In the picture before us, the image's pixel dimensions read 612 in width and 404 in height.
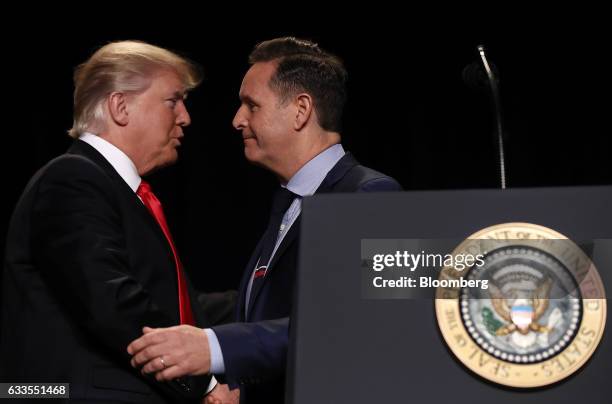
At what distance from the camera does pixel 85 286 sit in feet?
4.74

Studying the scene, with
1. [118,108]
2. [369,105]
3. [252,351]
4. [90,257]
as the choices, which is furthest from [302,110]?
[369,105]

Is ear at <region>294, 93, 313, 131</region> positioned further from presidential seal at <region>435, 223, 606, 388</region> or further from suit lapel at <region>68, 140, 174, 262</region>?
presidential seal at <region>435, 223, 606, 388</region>

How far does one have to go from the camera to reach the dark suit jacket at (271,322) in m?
1.24

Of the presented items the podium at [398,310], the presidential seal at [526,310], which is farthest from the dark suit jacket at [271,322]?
the presidential seal at [526,310]

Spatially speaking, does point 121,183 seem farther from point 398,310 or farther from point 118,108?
point 398,310

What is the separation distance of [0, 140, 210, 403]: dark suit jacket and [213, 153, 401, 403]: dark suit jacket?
0.15 meters

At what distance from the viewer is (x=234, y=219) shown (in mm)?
3400

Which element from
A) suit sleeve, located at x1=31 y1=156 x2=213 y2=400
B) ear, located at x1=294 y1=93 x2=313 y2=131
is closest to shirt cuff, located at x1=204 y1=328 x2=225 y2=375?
suit sleeve, located at x1=31 y1=156 x2=213 y2=400

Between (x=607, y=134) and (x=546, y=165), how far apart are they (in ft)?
0.80

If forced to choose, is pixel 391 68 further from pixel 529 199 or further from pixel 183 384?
pixel 529 199

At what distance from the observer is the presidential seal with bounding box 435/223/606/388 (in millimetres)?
877

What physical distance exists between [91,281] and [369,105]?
2097 millimetres

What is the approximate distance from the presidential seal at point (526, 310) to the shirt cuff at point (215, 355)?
41cm

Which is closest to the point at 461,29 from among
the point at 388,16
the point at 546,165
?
the point at 388,16
